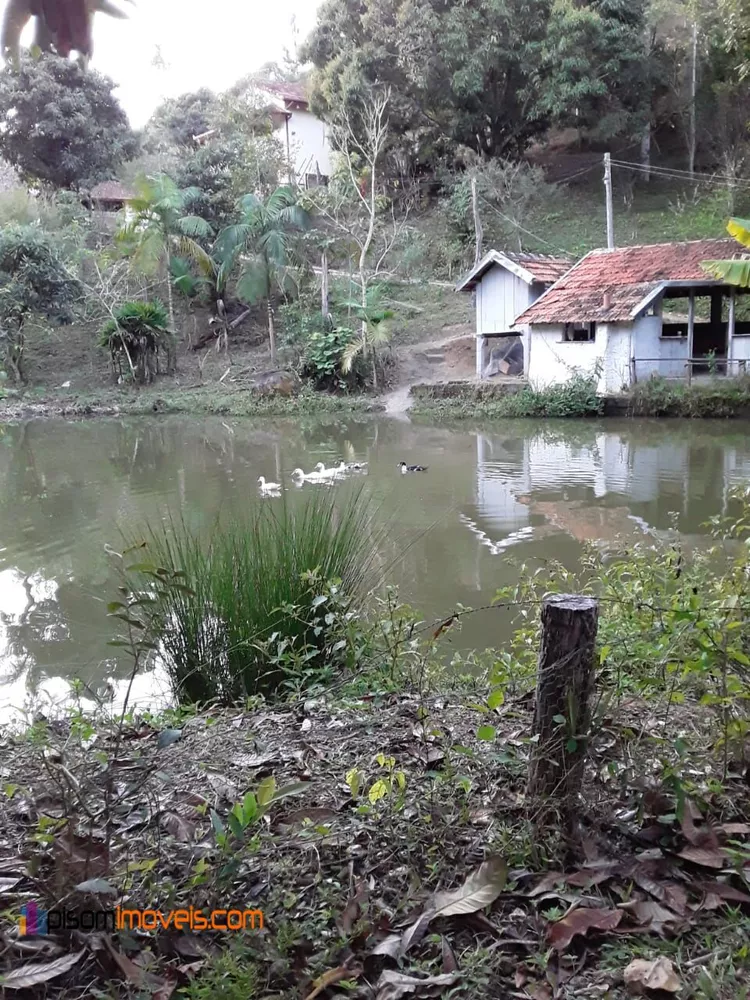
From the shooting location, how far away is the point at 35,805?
2.00 m

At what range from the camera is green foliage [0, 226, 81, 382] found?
62.6ft

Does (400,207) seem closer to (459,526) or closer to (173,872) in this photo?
(459,526)

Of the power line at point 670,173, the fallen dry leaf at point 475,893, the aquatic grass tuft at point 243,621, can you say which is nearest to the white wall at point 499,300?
the power line at point 670,173

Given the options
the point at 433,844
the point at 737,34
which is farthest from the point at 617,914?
the point at 737,34

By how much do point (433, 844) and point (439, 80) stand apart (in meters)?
25.1

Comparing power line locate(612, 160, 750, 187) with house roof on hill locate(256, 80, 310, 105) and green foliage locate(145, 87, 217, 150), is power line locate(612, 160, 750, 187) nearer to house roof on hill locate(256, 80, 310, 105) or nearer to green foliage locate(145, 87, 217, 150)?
house roof on hill locate(256, 80, 310, 105)

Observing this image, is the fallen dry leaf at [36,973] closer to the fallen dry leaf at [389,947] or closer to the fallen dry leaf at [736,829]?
the fallen dry leaf at [389,947]

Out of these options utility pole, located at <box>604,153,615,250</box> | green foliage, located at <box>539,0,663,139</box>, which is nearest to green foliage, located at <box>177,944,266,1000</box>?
utility pole, located at <box>604,153,615,250</box>

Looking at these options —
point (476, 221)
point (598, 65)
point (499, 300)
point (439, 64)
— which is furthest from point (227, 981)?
point (598, 65)

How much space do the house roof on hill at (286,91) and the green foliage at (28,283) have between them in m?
12.6

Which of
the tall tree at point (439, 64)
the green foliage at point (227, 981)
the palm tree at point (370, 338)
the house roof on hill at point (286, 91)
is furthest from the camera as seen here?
the house roof on hill at point (286, 91)

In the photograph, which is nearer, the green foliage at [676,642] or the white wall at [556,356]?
the green foliage at [676,642]

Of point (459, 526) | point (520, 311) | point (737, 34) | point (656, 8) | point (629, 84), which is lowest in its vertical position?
point (459, 526)

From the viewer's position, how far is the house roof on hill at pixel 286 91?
2858cm
